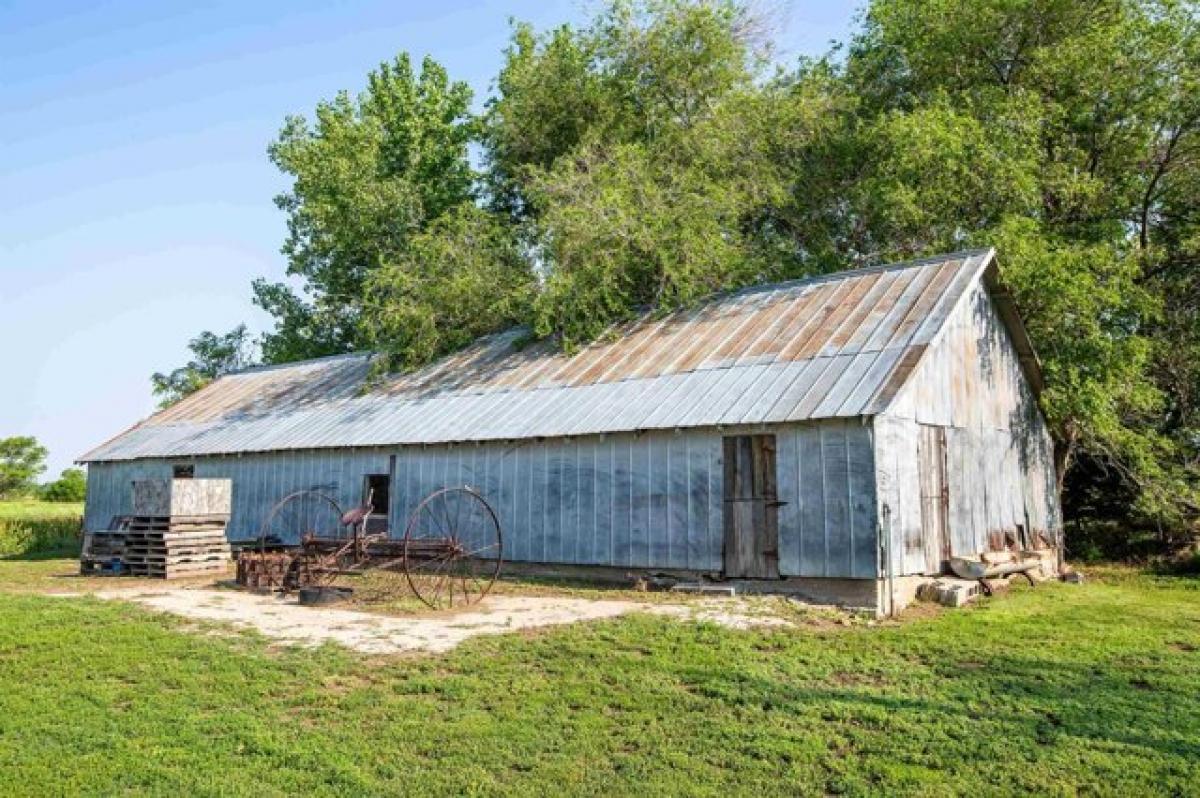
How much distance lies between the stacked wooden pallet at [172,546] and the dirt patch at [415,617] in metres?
4.08

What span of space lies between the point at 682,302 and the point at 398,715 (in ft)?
53.3

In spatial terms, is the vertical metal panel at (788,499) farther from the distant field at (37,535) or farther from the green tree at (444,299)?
the distant field at (37,535)

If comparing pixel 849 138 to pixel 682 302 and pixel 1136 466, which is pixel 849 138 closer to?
pixel 682 302

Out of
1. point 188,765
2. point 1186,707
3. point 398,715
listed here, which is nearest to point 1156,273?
point 1186,707

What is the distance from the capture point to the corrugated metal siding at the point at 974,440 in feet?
48.5

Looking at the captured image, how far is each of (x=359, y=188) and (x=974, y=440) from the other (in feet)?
88.6

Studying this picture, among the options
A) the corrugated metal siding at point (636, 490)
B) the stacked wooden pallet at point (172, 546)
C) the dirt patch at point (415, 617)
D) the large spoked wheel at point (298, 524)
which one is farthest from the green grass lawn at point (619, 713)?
the stacked wooden pallet at point (172, 546)

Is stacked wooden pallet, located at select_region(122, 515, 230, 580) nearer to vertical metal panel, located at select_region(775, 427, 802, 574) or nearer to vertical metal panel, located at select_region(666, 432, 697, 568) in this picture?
vertical metal panel, located at select_region(666, 432, 697, 568)

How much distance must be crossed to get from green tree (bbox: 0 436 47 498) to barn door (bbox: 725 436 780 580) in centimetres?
6535

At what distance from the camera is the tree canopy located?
20.7 meters

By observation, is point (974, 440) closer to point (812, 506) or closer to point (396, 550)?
point (812, 506)

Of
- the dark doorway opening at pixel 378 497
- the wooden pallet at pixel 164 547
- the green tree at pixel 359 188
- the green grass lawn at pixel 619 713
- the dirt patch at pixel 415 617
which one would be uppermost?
the green tree at pixel 359 188

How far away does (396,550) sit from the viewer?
15273 mm

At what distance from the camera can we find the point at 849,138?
29.3 m
